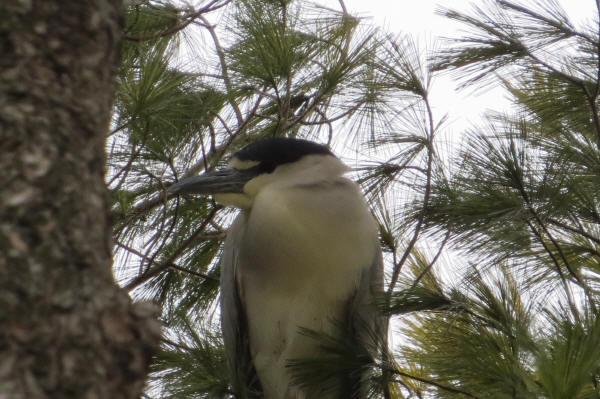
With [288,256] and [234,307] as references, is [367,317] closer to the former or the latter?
[288,256]

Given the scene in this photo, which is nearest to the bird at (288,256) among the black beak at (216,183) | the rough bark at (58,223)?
the black beak at (216,183)

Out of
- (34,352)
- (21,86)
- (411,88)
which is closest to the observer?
(34,352)

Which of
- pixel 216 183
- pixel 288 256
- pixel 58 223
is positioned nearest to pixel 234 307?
pixel 288 256

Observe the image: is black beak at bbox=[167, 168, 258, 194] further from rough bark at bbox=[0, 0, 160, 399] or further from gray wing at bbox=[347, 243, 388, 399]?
rough bark at bbox=[0, 0, 160, 399]

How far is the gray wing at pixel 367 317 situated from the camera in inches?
66.7

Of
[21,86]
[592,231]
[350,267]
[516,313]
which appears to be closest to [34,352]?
[21,86]

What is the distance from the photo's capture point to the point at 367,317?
6.86 ft

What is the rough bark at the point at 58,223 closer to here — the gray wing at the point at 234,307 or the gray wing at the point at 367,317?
the gray wing at the point at 367,317

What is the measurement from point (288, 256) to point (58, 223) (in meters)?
1.25

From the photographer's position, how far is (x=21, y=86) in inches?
36.9

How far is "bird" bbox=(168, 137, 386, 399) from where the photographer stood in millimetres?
2125

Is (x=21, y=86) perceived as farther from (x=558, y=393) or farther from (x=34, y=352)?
(x=558, y=393)

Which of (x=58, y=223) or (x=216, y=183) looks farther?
(x=216, y=183)

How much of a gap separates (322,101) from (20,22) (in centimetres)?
144
